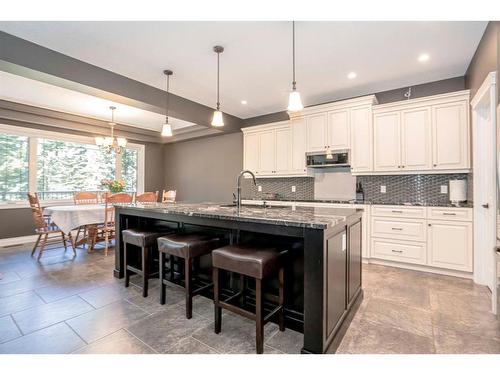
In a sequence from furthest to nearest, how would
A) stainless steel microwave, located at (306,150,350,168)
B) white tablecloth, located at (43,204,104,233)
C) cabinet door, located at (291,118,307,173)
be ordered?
cabinet door, located at (291,118,307,173), stainless steel microwave, located at (306,150,350,168), white tablecloth, located at (43,204,104,233)

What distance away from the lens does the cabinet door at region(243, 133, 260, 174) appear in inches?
202

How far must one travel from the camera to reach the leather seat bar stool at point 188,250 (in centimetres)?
217

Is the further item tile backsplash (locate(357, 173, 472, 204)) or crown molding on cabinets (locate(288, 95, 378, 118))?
crown molding on cabinets (locate(288, 95, 378, 118))

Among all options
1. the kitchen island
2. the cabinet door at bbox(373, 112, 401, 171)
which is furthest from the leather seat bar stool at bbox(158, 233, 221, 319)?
the cabinet door at bbox(373, 112, 401, 171)

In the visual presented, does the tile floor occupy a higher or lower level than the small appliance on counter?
lower

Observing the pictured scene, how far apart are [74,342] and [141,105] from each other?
3.16 metres

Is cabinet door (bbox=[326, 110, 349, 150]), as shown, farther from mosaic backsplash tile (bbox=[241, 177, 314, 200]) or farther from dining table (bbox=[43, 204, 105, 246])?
dining table (bbox=[43, 204, 105, 246])

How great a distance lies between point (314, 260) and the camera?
1.62 m

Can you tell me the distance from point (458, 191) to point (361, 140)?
1.40 m

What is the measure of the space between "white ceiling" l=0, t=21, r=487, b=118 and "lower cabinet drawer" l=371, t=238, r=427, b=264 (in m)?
2.34

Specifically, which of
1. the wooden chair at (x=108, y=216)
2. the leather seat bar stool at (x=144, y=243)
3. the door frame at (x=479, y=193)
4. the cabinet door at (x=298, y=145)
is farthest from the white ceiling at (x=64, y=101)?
the door frame at (x=479, y=193)

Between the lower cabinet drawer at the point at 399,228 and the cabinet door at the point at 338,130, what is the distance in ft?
4.18

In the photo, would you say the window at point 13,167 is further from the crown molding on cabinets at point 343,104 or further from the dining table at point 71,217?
the crown molding on cabinets at point 343,104

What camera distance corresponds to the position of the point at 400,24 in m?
2.36
